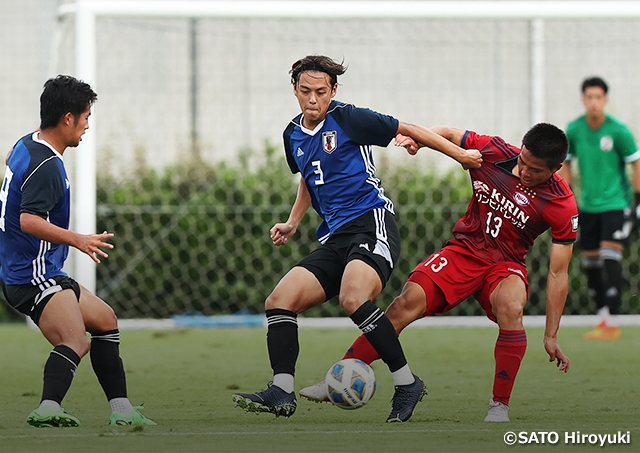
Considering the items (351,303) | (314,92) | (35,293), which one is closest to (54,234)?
(35,293)

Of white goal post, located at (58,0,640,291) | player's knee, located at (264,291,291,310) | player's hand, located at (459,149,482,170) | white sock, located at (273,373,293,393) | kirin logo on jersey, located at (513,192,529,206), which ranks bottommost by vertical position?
white sock, located at (273,373,293,393)

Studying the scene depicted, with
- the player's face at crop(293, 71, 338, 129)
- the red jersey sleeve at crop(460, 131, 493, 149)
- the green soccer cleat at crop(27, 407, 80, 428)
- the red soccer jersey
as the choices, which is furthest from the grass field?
the player's face at crop(293, 71, 338, 129)

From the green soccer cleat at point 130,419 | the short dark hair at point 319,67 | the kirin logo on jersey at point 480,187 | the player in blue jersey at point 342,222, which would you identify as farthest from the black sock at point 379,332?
the short dark hair at point 319,67

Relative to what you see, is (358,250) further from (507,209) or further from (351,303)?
(507,209)

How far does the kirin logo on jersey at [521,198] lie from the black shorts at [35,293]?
224 cm

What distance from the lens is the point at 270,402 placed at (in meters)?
5.04

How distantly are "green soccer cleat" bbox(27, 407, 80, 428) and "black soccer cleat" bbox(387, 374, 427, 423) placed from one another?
1.47 m

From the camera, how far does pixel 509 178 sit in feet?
18.5

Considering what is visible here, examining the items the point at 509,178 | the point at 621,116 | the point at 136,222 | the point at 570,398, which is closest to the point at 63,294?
the point at 509,178

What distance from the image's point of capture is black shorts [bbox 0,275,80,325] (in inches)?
196

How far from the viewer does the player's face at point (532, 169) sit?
5371 millimetres

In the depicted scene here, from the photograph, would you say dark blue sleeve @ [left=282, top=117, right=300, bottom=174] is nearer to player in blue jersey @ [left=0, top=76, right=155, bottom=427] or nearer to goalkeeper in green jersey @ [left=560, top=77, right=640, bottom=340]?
player in blue jersey @ [left=0, top=76, right=155, bottom=427]

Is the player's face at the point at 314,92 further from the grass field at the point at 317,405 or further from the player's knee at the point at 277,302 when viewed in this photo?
the grass field at the point at 317,405

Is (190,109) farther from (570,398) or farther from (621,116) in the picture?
(570,398)
